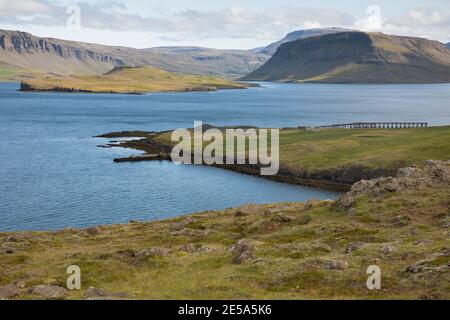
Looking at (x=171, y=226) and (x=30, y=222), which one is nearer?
(x=171, y=226)

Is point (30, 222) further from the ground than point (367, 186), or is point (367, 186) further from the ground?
point (367, 186)

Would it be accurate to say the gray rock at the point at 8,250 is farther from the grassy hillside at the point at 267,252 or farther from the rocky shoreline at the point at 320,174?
the rocky shoreline at the point at 320,174

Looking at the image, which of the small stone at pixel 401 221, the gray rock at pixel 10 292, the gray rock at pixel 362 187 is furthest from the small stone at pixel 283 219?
the gray rock at pixel 10 292

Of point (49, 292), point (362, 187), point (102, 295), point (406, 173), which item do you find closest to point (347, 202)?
point (362, 187)

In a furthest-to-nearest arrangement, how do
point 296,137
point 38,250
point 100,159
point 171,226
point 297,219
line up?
point 296,137
point 100,159
point 171,226
point 297,219
point 38,250

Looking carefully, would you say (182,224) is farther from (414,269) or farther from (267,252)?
(414,269)
